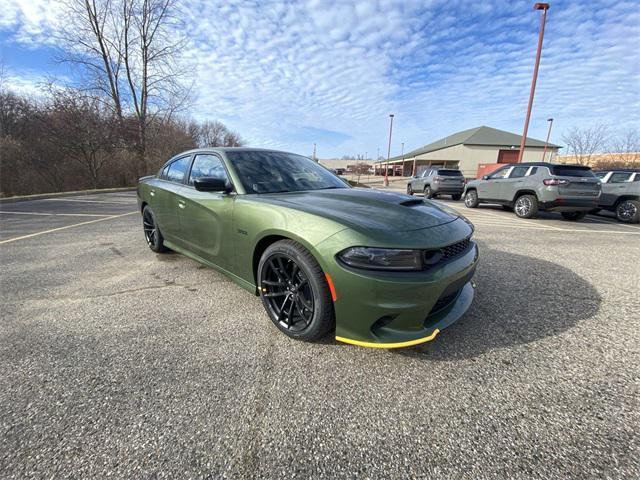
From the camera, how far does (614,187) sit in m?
8.32

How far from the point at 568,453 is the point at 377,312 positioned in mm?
1057

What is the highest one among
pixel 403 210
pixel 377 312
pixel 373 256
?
pixel 403 210

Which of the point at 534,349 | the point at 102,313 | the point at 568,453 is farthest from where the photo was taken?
the point at 102,313

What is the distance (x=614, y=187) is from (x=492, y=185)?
302 cm

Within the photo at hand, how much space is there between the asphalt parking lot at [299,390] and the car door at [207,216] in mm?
469

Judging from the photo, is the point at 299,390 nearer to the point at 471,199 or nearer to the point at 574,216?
the point at 574,216

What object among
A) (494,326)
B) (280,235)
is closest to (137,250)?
(280,235)

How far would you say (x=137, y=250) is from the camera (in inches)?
183

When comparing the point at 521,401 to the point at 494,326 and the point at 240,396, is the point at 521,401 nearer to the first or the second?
the point at 494,326

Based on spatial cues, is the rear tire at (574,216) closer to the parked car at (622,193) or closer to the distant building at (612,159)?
the parked car at (622,193)

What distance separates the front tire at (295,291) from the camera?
77.2 inches

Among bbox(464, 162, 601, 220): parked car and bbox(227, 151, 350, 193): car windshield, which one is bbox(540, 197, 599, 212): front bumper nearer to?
bbox(464, 162, 601, 220): parked car

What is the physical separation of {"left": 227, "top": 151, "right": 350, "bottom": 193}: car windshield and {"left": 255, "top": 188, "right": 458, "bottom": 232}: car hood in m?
0.22

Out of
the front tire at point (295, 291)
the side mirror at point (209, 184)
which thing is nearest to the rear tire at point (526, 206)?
the front tire at point (295, 291)
